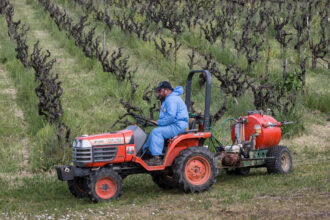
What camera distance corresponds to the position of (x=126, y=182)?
8.17 m

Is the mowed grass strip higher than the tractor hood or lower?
lower

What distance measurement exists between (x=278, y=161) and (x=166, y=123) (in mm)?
2424

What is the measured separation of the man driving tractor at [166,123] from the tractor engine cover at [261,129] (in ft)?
5.41

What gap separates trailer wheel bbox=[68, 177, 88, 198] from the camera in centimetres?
709

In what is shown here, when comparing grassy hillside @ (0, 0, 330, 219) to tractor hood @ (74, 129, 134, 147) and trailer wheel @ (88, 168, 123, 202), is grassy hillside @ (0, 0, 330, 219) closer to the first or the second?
trailer wheel @ (88, 168, 123, 202)

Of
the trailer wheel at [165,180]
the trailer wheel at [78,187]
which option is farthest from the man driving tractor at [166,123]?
the trailer wheel at [78,187]

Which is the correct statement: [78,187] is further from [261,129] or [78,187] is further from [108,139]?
[261,129]

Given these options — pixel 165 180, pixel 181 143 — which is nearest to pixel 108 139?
pixel 181 143

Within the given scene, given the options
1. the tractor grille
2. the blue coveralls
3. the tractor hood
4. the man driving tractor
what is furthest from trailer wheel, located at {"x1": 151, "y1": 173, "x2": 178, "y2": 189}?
the tractor grille

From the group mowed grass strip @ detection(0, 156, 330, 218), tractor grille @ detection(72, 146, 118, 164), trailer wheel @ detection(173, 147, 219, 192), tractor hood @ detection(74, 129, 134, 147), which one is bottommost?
mowed grass strip @ detection(0, 156, 330, 218)

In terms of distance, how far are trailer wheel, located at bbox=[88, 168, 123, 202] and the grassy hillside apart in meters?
0.18

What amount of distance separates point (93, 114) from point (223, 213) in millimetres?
6686

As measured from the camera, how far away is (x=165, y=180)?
7.55 meters

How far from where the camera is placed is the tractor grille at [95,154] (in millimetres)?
6582
